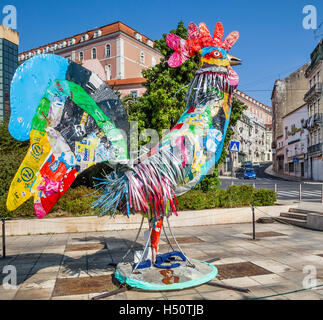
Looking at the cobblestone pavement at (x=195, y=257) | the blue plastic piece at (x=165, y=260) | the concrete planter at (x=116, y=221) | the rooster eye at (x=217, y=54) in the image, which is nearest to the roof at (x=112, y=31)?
the concrete planter at (x=116, y=221)

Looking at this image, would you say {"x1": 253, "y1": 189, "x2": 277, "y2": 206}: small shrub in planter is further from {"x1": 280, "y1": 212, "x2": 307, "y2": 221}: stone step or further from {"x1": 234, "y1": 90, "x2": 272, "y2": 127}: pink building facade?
{"x1": 234, "y1": 90, "x2": 272, "y2": 127}: pink building facade

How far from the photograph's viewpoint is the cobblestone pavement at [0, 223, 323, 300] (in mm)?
4859

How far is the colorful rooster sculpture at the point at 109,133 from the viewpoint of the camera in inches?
151

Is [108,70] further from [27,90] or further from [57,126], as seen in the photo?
[27,90]

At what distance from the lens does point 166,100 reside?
12.1 meters

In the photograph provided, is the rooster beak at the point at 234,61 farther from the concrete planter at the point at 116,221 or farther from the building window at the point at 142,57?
the building window at the point at 142,57

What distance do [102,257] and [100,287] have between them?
2094mm

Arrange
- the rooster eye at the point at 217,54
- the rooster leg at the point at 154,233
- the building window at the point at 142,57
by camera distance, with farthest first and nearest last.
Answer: the building window at the point at 142,57 → the rooster eye at the point at 217,54 → the rooster leg at the point at 154,233

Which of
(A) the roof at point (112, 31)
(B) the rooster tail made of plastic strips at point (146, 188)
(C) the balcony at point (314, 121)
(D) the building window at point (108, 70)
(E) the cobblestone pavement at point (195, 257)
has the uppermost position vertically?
(A) the roof at point (112, 31)


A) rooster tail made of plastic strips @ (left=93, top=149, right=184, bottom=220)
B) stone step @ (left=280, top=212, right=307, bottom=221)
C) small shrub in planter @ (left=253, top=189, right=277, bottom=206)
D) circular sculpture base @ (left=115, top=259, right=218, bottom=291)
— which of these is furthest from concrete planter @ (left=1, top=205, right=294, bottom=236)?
rooster tail made of plastic strips @ (left=93, top=149, right=184, bottom=220)

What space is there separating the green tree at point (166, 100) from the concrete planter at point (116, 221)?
1.93m

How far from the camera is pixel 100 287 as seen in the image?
5.17m

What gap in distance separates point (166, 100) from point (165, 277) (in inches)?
324
